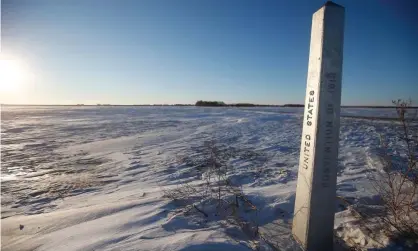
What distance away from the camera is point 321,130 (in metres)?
1.91

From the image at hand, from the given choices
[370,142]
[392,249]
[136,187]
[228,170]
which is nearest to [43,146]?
[136,187]

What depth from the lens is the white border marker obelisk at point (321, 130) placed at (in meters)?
1.86

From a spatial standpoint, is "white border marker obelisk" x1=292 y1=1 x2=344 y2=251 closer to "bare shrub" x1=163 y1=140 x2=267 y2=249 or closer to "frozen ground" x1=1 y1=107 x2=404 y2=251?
"frozen ground" x1=1 y1=107 x2=404 y2=251

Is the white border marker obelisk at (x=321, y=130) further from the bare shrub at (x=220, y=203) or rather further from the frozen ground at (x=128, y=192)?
the bare shrub at (x=220, y=203)

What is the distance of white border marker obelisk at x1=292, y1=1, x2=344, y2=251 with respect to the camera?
6.09 ft

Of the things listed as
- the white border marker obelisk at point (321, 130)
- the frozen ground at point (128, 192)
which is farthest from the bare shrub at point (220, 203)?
the white border marker obelisk at point (321, 130)

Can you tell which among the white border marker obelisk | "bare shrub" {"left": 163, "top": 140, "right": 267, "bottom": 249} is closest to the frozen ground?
"bare shrub" {"left": 163, "top": 140, "right": 267, "bottom": 249}

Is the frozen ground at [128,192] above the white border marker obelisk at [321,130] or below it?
below

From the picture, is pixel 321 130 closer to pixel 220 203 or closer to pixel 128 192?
pixel 220 203

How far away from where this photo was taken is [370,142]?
718cm

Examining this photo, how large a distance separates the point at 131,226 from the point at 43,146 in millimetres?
7948

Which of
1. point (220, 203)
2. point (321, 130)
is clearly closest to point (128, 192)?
point (220, 203)

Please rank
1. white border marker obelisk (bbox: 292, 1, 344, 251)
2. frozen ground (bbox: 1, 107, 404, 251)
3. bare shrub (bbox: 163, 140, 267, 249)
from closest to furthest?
white border marker obelisk (bbox: 292, 1, 344, 251) → frozen ground (bbox: 1, 107, 404, 251) → bare shrub (bbox: 163, 140, 267, 249)

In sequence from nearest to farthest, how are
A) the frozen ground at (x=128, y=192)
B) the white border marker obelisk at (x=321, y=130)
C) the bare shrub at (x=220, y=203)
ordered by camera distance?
the white border marker obelisk at (x=321, y=130) < the frozen ground at (x=128, y=192) < the bare shrub at (x=220, y=203)
